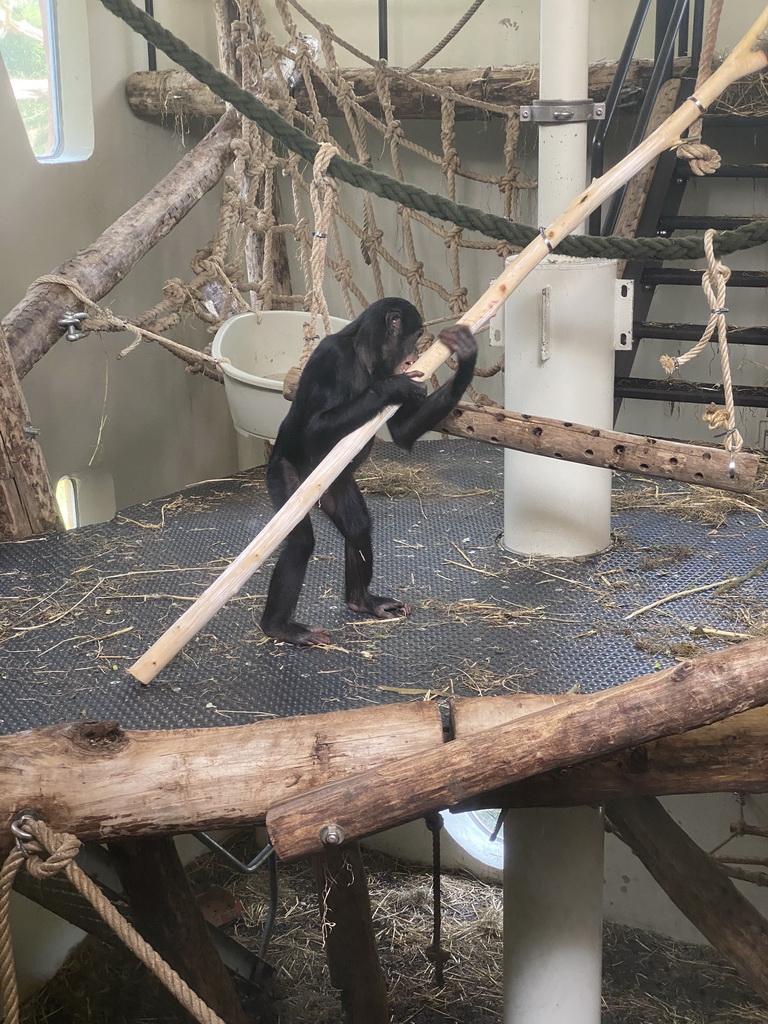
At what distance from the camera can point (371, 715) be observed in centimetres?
191

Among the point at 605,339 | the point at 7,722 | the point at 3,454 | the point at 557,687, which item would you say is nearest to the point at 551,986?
the point at 557,687

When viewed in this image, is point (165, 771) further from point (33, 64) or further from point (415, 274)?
point (33, 64)

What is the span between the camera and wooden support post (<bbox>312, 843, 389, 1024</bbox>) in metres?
3.34

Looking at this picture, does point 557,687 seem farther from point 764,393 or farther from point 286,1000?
point 286,1000

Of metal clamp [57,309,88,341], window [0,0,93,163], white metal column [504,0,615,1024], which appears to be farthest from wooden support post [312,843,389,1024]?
window [0,0,93,163]

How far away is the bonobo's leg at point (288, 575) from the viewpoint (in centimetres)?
273

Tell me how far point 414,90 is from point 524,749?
3.96 meters

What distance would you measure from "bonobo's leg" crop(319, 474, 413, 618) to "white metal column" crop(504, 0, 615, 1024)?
650 mm

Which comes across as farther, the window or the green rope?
the window

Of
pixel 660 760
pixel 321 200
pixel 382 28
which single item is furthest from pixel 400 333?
pixel 382 28

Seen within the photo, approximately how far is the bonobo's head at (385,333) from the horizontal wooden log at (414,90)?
2.27 meters

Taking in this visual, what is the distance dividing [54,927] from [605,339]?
3411mm

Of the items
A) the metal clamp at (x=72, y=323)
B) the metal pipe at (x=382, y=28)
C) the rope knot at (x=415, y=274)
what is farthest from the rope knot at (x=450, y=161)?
the metal clamp at (x=72, y=323)

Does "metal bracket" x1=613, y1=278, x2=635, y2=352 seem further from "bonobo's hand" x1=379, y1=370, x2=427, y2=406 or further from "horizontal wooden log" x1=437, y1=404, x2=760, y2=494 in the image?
"bonobo's hand" x1=379, y1=370, x2=427, y2=406
